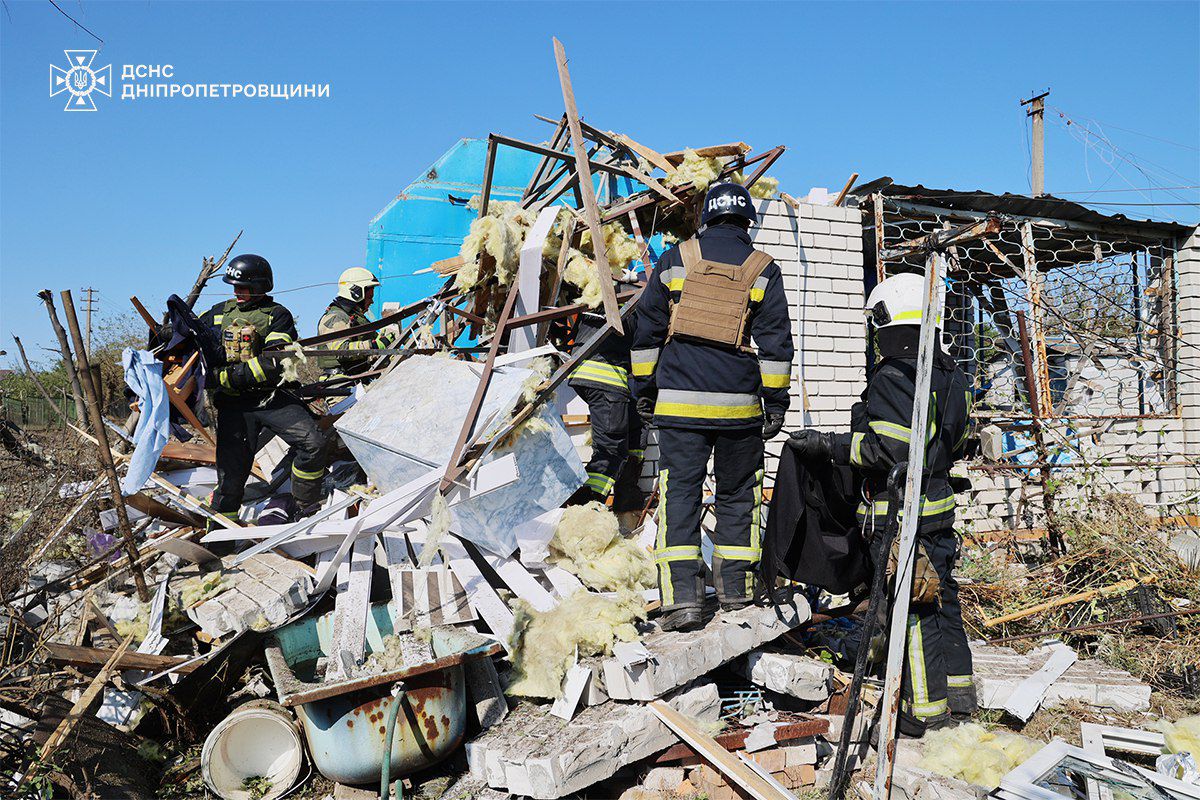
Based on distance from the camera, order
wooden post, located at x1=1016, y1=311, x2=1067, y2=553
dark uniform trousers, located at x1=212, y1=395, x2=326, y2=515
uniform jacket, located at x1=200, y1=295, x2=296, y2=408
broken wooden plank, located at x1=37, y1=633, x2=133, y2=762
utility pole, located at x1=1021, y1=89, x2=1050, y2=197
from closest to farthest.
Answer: broken wooden plank, located at x1=37, y1=633, x2=133, y2=762, uniform jacket, located at x1=200, y1=295, x2=296, y2=408, dark uniform trousers, located at x1=212, y1=395, x2=326, y2=515, wooden post, located at x1=1016, y1=311, x2=1067, y2=553, utility pole, located at x1=1021, y1=89, x2=1050, y2=197

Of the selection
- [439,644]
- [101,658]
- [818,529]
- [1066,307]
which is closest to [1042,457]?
[1066,307]

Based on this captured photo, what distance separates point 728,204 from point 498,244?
1.72m

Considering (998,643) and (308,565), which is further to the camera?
(998,643)

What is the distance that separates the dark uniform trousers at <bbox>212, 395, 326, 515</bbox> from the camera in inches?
208

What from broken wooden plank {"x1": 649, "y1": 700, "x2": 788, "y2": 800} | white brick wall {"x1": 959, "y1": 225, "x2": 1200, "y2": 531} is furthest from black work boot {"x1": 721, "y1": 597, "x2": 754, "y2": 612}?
white brick wall {"x1": 959, "y1": 225, "x2": 1200, "y2": 531}

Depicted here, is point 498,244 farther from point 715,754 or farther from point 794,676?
point 715,754

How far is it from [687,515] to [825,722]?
120cm

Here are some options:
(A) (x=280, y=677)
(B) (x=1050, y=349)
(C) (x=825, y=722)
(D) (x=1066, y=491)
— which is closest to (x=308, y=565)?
(A) (x=280, y=677)

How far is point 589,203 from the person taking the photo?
16.8ft

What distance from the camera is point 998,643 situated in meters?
5.20

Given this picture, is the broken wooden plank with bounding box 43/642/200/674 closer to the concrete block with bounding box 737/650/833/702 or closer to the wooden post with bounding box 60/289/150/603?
the wooden post with bounding box 60/289/150/603

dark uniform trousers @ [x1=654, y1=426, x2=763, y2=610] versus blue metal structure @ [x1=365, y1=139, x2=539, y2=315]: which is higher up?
blue metal structure @ [x1=365, y1=139, x2=539, y2=315]

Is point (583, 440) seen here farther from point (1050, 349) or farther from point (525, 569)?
point (1050, 349)

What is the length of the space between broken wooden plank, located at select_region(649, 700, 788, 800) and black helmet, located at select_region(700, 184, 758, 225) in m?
2.53
